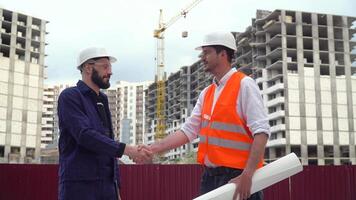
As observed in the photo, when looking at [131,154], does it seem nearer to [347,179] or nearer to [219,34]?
[219,34]

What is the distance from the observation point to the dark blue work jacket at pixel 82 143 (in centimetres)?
379

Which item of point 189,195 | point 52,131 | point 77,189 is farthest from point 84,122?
point 52,131

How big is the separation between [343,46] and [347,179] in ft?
265

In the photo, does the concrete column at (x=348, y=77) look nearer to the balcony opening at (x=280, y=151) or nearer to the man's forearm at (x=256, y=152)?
the balcony opening at (x=280, y=151)

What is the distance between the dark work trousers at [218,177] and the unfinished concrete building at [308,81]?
77826 mm

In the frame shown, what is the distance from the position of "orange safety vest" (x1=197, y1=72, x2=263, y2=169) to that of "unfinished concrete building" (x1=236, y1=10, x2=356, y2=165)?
256 feet

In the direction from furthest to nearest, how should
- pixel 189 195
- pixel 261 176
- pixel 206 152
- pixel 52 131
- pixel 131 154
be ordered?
pixel 52 131
pixel 189 195
pixel 131 154
pixel 206 152
pixel 261 176

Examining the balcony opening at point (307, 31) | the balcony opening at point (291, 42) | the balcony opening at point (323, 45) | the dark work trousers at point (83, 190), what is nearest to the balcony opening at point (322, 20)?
the balcony opening at point (307, 31)

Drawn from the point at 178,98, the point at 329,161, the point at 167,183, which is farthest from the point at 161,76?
the point at 167,183

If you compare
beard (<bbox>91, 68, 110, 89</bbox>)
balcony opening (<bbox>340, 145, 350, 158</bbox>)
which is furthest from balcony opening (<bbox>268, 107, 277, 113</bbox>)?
beard (<bbox>91, 68, 110, 89</bbox>)

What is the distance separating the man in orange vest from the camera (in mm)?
3297

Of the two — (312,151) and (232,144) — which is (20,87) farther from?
(232,144)

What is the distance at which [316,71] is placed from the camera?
86312 mm

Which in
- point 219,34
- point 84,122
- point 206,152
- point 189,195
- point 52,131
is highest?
point 52,131
